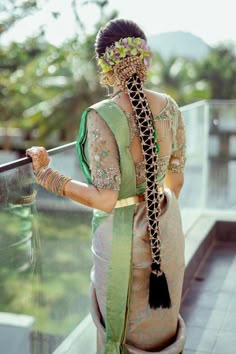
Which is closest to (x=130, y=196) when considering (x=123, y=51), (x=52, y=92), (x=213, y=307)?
(x=123, y=51)

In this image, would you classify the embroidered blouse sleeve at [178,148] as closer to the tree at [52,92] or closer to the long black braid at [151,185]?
the long black braid at [151,185]

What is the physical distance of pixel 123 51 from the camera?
2246 mm

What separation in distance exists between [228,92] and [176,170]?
2262 cm

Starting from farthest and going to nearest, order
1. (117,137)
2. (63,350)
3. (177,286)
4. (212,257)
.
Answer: (212,257)
(63,350)
(177,286)
(117,137)

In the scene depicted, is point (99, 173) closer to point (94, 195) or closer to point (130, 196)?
point (94, 195)

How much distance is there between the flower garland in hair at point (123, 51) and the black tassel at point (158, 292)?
681 mm

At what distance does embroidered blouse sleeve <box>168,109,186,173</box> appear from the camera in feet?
8.25

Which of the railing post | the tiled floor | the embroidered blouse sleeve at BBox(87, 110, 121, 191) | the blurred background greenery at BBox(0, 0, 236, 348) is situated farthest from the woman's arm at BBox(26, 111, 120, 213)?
the railing post

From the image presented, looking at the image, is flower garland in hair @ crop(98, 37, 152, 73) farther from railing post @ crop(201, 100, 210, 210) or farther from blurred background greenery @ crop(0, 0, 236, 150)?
blurred background greenery @ crop(0, 0, 236, 150)

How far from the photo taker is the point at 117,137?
2.21 metres

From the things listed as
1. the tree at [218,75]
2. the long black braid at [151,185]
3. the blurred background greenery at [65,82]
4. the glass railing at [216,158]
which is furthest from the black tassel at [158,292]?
the tree at [218,75]

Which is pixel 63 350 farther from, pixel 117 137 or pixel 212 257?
pixel 212 257

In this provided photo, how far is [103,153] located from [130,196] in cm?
21

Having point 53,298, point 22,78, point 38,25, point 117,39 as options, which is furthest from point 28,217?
point 22,78
